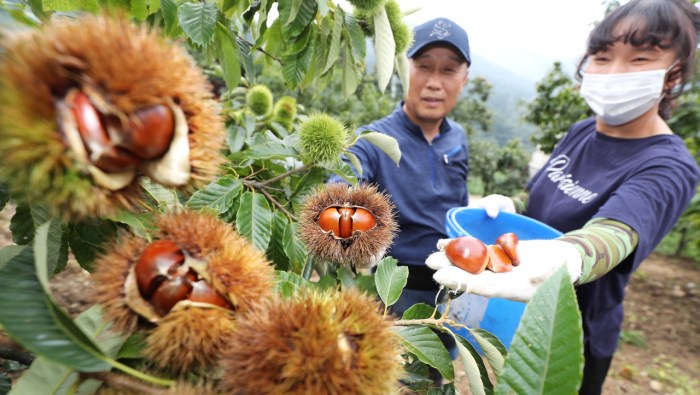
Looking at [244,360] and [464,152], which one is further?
[464,152]

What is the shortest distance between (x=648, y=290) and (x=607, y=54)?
16.1 ft

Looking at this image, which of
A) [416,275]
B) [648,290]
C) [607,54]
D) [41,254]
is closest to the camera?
[41,254]

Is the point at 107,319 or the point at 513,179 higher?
the point at 107,319

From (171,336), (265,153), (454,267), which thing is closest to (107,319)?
(171,336)

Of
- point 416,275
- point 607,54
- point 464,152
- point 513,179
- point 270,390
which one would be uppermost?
point 607,54

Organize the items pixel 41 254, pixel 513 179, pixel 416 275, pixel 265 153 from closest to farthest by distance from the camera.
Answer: pixel 41 254
pixel 265 153
pixel 416 275
pixel 513 179

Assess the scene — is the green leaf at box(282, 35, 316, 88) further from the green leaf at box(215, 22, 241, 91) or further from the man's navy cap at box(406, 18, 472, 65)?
the man's navy cap at box(406, 18, 472, 65)

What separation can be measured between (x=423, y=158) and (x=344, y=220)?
142cm

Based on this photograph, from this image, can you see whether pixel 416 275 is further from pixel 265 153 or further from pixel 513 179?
pixel 513 179

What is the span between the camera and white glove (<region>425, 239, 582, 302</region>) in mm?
1034

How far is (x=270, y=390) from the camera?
402 millimetres

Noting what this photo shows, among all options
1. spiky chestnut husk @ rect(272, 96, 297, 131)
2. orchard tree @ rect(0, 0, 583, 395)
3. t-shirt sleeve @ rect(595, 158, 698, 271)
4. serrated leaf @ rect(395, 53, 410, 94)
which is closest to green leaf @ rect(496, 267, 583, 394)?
orchard tree @ rect(0, 0, 583, 395)

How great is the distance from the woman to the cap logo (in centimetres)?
71

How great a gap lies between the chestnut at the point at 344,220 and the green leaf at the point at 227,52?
542 mm
